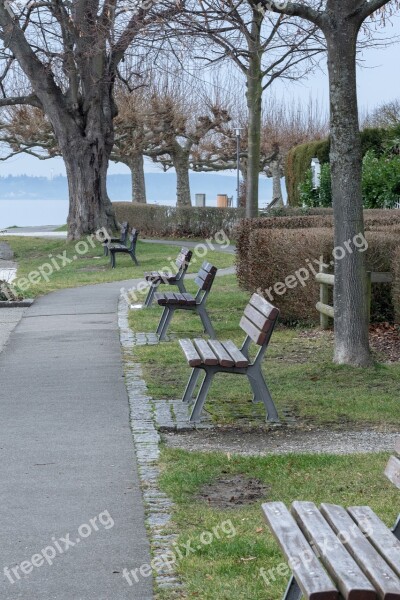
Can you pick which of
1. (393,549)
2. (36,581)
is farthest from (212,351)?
(393,549)

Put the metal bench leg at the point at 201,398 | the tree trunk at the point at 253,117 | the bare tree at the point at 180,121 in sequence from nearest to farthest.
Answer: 1. the metal bench leg at the point at 201,398
2. the tree trunk at the point at 253,117
3. the bare tree at the point at 180,121

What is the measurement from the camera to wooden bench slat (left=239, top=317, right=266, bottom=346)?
311 inches

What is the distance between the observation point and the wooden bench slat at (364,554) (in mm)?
3250

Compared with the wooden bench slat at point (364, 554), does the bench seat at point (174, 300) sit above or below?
below

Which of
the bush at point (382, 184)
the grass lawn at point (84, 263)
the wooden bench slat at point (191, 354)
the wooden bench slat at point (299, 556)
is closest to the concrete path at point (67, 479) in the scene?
the wooden bench slat at point (191, 354)

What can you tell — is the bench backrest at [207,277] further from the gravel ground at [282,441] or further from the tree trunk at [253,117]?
the tree trunk at [253,117]

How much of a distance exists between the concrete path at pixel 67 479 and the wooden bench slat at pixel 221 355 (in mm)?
815

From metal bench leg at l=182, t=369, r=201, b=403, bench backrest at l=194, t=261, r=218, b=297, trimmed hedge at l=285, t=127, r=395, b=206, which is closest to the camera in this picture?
metal bench leg at l=182, t=369, r=201, b=403

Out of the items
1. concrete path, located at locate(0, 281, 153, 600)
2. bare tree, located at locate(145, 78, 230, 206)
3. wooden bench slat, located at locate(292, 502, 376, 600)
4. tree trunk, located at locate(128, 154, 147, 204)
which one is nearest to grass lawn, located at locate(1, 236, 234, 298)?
concrete path, located at locate(0, 281, 153, 600)

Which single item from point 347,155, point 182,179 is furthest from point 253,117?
point 182,179

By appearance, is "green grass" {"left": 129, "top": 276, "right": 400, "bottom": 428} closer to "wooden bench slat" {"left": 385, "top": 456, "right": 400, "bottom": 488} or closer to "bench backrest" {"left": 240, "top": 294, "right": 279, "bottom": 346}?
"bench backrest" {"left": 240, "top": 294, "right": 279, "bottom": 346}

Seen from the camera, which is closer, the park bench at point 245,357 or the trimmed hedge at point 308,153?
the park bench at point 245,357

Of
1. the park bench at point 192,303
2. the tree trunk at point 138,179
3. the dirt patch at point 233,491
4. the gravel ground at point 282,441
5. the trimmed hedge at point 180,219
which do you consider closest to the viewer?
the dirt patch at point 233,491

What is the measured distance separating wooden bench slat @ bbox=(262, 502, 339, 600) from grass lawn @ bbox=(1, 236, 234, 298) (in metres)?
14.0
